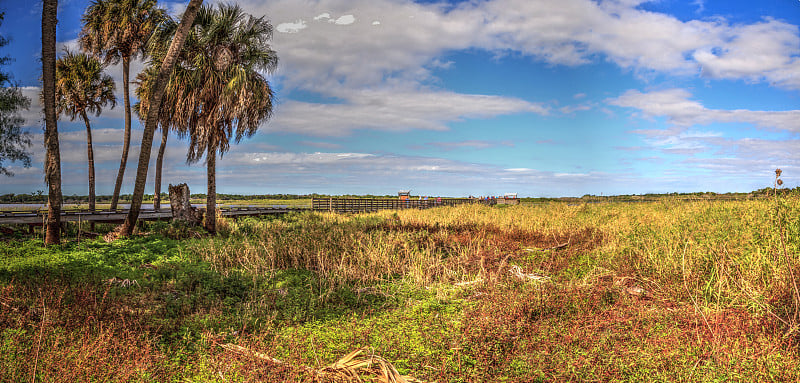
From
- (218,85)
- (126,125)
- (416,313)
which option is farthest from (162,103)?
(416,313)

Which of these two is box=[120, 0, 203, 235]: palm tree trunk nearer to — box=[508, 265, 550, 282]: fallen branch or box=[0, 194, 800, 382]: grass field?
box=[0, 194, 800, 382]: grass field

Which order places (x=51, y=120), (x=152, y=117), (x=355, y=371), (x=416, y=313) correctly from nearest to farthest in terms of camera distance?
(x=355, y=371) → (x=416, y=313) → (x=51, y=120) → (x=152, y=117)

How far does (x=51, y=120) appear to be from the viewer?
11.9m

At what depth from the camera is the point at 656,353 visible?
435 cm

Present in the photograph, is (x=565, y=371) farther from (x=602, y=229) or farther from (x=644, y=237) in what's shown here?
(x=602, y=229)

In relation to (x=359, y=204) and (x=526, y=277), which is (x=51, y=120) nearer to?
(x=526, y=277)

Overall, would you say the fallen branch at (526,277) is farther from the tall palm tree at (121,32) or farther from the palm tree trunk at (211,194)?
the tall palm tree at (121,32)

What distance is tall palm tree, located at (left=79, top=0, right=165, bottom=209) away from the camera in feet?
73.3

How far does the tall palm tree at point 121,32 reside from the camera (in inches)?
880

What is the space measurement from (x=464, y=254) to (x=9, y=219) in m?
16.2

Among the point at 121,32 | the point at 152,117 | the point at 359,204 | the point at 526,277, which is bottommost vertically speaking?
the point at 526,277

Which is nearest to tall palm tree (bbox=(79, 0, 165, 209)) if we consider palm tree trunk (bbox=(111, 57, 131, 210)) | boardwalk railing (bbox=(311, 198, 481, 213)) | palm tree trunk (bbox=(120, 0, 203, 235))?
palm tree trunk (bbox=(111, 57, 131, 210))

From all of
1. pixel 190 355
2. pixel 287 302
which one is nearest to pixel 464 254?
pixel 287 302

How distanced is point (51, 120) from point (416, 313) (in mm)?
11956
